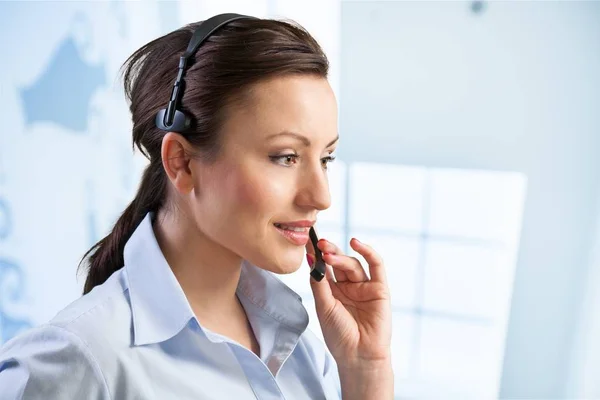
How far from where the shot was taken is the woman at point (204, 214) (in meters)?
0.97

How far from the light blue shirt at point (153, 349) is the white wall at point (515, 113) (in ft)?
4.98

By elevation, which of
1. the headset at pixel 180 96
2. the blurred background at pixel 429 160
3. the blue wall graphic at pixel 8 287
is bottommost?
the blue wall graphic at pixel 8 287

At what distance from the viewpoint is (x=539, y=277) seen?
104 inches

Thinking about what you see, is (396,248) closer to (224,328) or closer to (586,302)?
(586,302)

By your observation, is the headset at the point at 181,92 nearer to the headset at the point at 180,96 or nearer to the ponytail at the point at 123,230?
the headset at the point at 180,96

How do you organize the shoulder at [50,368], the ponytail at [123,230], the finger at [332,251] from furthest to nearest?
1. the finger at [332,251]
2. the ponytail at [123,230]
3. the shoulder at [50,368]

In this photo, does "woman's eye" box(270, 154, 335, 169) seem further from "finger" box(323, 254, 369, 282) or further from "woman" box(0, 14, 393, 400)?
"finger" box(323, 254, 369, 282)

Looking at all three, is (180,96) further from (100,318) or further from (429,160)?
(429,160)

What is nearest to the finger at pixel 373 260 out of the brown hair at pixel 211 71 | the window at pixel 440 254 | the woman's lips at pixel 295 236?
the woman's lips at pixel 295 236

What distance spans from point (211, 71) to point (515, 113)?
5.81 ft

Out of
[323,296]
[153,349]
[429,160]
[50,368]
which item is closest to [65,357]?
[50,368]

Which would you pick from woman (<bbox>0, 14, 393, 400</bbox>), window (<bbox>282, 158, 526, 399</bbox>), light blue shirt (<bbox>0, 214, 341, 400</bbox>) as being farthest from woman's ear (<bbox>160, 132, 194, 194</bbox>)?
window (<bbox>282, 158, 526, 399</bbox>)

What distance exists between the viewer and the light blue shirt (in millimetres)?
926

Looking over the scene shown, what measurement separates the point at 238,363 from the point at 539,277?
1.87 m
